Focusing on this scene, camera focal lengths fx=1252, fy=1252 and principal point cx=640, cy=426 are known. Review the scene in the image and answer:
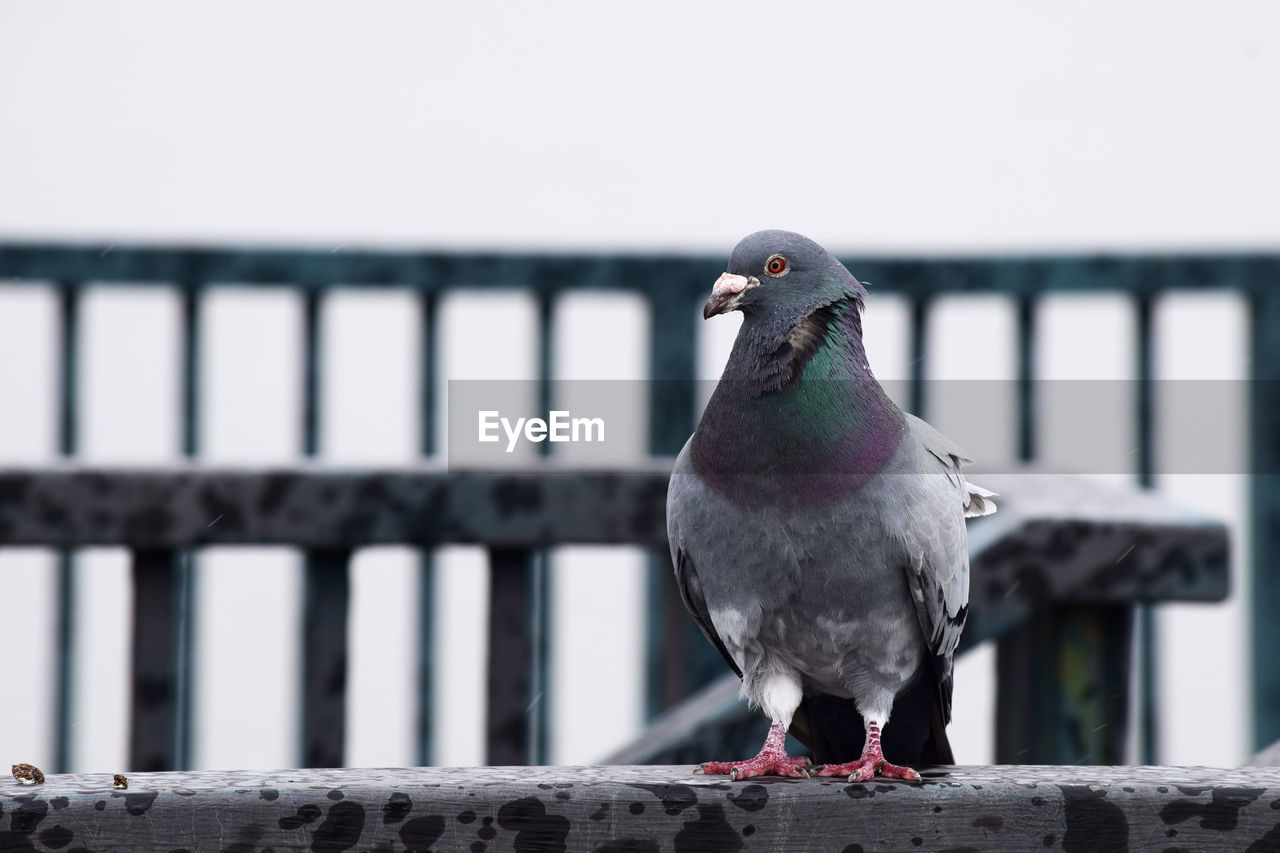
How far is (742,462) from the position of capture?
47.1 inches

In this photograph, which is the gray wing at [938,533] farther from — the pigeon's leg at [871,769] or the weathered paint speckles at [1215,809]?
the weathered paint speckles at [1215,809]

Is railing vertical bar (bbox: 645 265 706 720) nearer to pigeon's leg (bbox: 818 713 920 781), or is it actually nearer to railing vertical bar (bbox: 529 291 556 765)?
railing vertical bar (bbox: 529 291 556 765)

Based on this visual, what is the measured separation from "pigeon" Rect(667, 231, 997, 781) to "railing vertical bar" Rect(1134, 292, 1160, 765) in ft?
8.07

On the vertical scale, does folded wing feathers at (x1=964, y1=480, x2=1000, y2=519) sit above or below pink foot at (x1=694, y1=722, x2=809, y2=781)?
above

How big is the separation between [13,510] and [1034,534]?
1.64 meters

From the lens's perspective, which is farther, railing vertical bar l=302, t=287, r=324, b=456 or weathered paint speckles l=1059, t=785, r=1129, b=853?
railing vertical bar l=302, t=287, r=324, b=456

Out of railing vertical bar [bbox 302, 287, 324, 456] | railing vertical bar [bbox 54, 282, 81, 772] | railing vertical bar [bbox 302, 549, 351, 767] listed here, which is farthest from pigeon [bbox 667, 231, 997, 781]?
railing vertical bar [bbox 54, 282, 81, 772]

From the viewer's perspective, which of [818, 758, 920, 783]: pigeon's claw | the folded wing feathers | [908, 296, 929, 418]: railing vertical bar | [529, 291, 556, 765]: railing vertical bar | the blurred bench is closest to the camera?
[818, 758, 920, 783]: pigeon's claw

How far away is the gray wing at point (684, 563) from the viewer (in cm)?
130

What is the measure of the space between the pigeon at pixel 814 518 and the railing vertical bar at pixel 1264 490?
8.61ft

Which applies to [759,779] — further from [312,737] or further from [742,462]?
[312,737]

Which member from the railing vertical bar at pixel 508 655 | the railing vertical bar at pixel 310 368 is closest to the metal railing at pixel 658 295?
the railing vertical bar at pixel 310 368

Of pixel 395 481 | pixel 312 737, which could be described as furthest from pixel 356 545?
pixel 312 737

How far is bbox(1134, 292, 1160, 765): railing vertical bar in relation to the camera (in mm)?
3613
